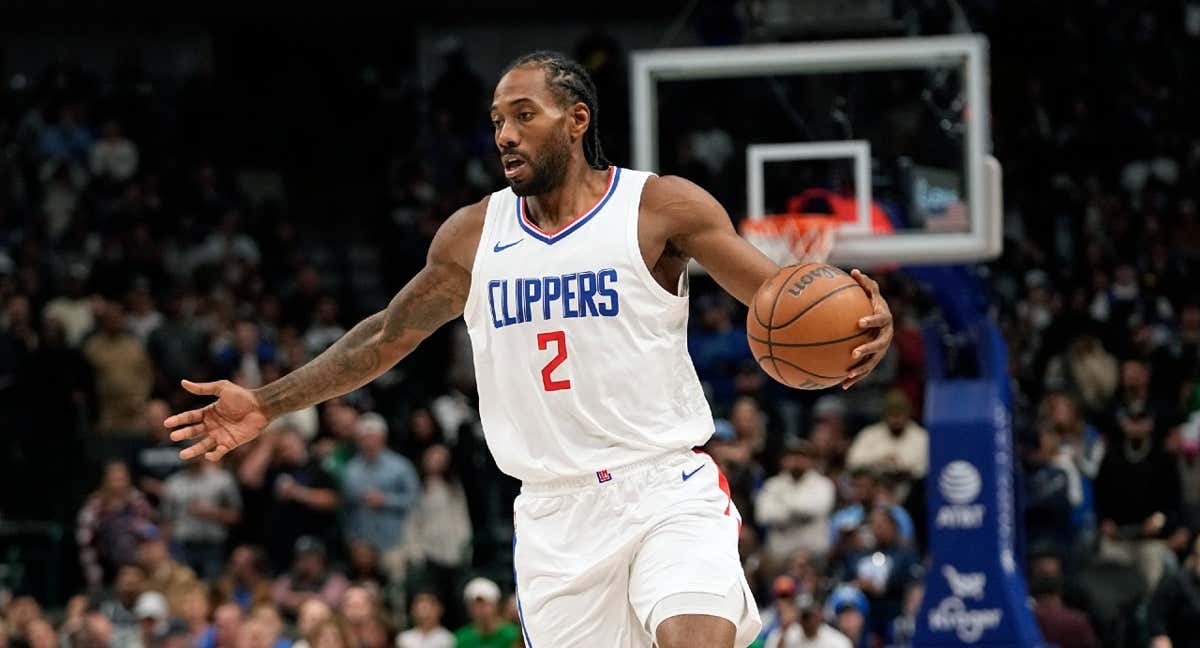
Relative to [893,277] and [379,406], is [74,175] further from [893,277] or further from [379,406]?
[893,277]

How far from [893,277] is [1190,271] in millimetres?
2593

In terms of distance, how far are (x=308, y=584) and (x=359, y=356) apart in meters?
7.60

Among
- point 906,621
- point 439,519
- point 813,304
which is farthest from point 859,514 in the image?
point 813,304

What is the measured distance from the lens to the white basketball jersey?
17.6ft

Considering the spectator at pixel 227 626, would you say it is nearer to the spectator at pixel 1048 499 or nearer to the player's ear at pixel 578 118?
the spectator at pixel 1048 499

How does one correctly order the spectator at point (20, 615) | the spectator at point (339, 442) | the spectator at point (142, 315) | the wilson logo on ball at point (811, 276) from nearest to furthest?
the wilson logo on ball at point (811, 276) < the spectator at point (20, 615) < the spectator at point (339, 442) < the spectator at point (142, 315)

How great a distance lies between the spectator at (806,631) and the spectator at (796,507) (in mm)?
1323

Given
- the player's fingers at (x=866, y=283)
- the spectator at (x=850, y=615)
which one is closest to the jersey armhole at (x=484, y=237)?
the player's fingers at (x=866, y=283)

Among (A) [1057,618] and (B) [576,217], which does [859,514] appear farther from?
(B) [576,217]

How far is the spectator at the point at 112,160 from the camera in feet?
62.5

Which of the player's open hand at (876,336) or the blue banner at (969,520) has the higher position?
the player's open hand at (876,336)

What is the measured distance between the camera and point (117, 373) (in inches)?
611

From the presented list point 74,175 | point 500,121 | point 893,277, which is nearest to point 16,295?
point 74,175

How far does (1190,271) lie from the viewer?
56.1 ft
